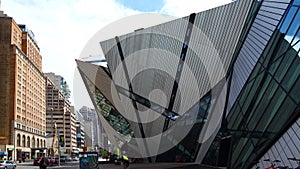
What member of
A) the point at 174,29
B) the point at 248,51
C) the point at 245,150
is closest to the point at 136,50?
the point at 174,29

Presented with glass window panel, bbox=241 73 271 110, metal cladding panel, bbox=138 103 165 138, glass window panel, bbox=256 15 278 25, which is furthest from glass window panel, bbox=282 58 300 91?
metal cladding panel, bbox=138 103 165 138

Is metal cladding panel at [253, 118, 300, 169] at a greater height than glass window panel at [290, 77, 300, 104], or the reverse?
glass window panel at [290, 77, 300, 104]

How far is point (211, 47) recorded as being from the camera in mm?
26375

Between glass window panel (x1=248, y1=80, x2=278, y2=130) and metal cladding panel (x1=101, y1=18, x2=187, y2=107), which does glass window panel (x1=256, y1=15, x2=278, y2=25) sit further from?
metal cladding panel (x1=101, y1=18, x2=187, y2=107)

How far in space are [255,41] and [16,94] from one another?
247 feet

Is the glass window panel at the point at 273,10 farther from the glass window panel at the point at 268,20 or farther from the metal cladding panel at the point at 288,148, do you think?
the metal cladding panel at the point at 288,148

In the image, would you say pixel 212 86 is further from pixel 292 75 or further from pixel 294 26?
pixel 292 75

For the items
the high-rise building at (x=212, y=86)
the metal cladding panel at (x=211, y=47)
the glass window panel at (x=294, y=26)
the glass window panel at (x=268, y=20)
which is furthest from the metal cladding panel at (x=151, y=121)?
the glass window panel at (x=294, y=26)

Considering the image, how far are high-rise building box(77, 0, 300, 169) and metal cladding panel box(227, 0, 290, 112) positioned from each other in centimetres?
6

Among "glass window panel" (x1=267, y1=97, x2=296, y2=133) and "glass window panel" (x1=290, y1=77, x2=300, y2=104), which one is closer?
"glass window panel" (x1=290, y1=77, x2=300, y2=104)

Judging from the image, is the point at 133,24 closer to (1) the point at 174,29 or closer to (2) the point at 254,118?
(1) the point at 174,29

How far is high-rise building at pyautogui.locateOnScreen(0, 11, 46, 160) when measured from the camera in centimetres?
8006

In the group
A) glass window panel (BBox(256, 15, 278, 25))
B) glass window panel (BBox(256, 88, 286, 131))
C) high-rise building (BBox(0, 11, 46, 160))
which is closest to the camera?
glass window panel (BBox(256, 88, 286, 131))

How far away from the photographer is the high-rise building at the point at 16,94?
80.1 m
